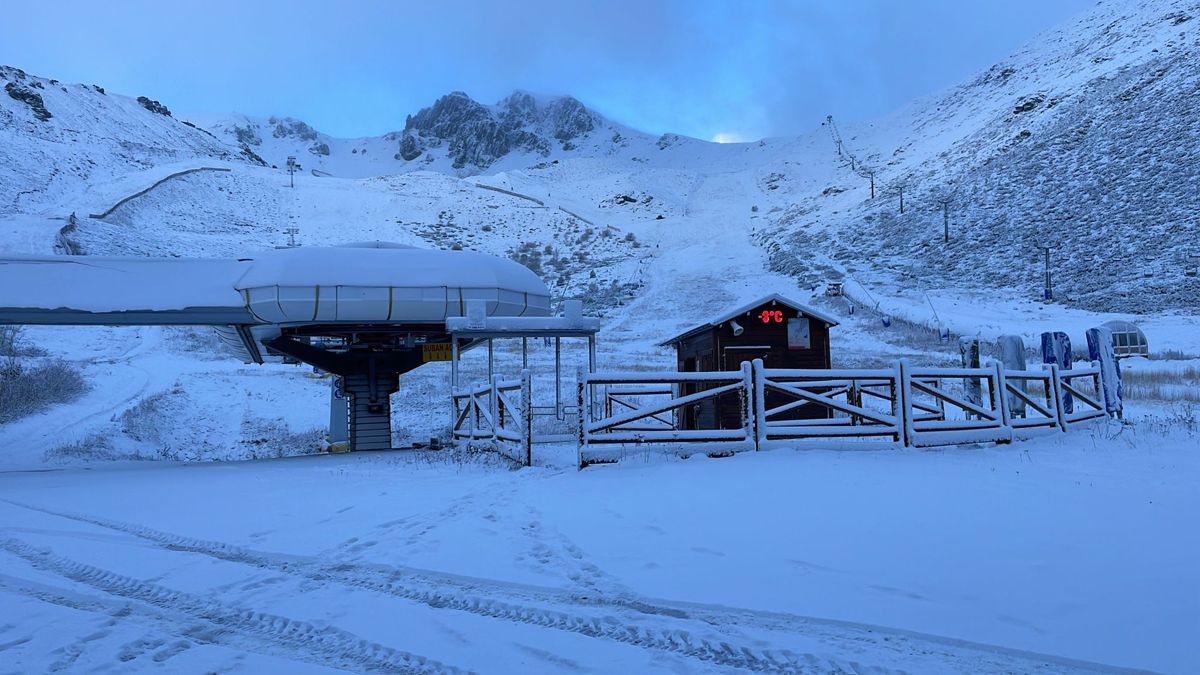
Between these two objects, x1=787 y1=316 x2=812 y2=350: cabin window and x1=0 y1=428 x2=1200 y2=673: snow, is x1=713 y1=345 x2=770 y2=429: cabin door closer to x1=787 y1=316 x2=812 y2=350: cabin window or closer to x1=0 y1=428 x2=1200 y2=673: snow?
x1=787 y1=316 x2=812 y2=350: cabin window

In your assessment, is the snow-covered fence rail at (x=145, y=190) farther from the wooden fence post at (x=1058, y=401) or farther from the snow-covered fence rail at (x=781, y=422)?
the wooden fence post at (x=1058, y=401)

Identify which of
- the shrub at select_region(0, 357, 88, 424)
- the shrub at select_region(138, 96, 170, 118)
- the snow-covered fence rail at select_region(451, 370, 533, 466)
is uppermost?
the shrub at select_region(138, 96, 170, 118)

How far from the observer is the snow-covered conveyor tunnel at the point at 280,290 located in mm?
14172

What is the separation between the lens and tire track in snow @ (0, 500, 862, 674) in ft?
12.1

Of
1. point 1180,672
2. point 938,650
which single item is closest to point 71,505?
point 938,650

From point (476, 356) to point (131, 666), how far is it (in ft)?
119

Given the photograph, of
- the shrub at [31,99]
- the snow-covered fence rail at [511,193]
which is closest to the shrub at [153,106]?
the shrub at [31,99]

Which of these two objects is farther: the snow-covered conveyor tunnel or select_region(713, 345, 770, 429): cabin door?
select_region(713, 345, 770, 429): cabin door

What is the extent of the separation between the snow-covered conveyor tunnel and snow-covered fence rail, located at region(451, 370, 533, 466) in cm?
207

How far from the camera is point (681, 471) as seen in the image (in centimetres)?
902

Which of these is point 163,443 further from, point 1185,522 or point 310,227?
point 310,227

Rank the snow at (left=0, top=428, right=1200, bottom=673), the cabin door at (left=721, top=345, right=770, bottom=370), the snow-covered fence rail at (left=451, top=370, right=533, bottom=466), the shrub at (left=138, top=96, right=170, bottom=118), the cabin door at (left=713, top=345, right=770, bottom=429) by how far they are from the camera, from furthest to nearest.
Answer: the shrub at (left=138, top=96, right=170, bottom=118), the cabin door at (left=721, top=345, right=770, bottom=370), the cabin door at (left=713, top=345, right=770, bottom=429), the snow-covered fence rail at (left=451, top=370, right=533, bottom=466), the snow at (left=0, top=428, right=1200, bottom=673)

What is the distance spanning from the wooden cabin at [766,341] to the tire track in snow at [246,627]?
38.5 feet

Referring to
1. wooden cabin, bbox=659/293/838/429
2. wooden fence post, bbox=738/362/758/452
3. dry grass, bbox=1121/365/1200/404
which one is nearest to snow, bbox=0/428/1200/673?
wooden fence post, bbox=738/362/758/452
